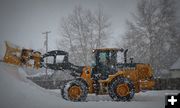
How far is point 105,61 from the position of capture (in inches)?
815

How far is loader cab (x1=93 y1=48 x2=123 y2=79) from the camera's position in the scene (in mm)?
20594

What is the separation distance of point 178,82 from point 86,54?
45.9 ft

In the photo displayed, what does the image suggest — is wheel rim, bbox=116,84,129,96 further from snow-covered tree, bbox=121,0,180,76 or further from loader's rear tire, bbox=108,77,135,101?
snow-covered tree, bbox=121,0,180,76

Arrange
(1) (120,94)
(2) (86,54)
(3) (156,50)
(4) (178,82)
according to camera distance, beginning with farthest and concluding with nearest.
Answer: (2) (86,54) → (3) (156,50) → (4) (178,82) → (1) (120,94)

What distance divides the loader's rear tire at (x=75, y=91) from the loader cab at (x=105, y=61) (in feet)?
5.13

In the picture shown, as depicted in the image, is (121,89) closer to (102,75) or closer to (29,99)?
(102,75)

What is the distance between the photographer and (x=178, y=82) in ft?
108

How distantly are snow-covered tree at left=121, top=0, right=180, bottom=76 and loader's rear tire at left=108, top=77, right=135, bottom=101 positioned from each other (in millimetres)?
21518

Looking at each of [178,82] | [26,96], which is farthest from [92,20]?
[26,96]

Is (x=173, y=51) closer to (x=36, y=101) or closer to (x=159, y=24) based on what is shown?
(x=159, y=24)

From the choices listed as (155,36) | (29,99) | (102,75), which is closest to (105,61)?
(102,75)

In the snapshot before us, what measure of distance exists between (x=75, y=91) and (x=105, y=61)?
8.45 feet

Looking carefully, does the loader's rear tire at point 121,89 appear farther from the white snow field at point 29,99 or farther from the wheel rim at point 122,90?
the white snow field at point 29,99

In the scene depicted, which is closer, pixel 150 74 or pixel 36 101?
pixel 36 101
